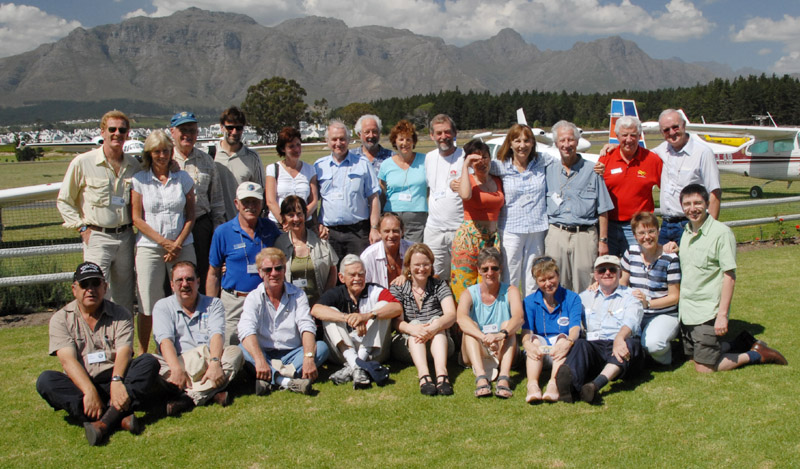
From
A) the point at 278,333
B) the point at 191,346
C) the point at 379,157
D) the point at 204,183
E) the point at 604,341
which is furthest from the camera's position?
the point at 379,157

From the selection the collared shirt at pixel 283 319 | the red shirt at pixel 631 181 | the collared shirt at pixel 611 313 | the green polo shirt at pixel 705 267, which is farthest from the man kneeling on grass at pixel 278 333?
the green polo shirt at pixel 705 267

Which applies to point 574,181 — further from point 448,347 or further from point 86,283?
point 86,283

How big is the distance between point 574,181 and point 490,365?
158 centimetres

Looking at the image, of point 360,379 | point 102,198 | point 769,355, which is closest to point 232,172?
point 102,198

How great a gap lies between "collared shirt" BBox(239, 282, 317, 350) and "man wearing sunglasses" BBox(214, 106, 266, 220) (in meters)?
1.17

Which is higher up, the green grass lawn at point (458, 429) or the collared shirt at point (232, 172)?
the collared shirt at point (232, 172)

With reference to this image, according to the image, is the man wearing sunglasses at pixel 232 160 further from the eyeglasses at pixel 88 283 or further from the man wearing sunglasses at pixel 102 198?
the eyeglasses at pixel 88 283

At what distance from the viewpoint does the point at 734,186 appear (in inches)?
760

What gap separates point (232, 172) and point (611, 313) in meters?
3.30

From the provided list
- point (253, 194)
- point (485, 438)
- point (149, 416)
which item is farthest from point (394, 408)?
point (253, 194)

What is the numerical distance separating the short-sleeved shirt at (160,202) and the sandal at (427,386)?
2.15 meters

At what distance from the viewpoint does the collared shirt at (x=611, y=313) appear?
408cm

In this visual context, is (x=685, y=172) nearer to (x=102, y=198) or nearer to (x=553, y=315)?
(x=553, y=315)

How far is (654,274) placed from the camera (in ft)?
14.4
